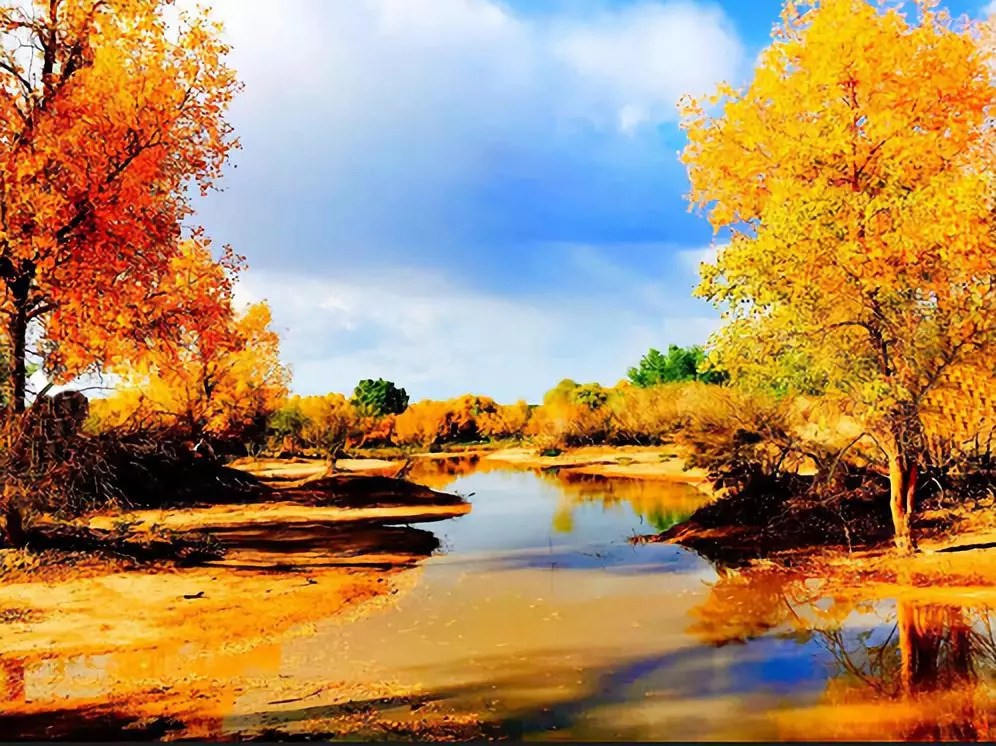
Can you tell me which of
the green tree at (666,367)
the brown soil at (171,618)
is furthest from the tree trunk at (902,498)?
the green tree at (666,367)

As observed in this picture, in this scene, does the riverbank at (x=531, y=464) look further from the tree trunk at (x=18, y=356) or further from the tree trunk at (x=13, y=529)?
the tree trunk at (x=18, y=356)

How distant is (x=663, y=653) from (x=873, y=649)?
110 inches

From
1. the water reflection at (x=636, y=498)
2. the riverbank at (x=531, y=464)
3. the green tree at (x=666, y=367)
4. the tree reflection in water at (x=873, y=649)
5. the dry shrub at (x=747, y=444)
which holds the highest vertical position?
the green tree at (x=666, y=367)

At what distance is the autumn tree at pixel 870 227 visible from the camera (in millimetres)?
14336

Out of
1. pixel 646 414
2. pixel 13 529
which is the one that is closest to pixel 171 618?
pixel 13 529

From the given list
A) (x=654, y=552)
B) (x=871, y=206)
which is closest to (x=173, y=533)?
(x=654, y=552)

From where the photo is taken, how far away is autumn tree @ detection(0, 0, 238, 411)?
15484 mm

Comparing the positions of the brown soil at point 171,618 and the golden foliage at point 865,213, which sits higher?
the golden foliage at point 865,213

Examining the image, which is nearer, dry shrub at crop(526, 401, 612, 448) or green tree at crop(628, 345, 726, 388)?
dry shrub at crop(526, 401, 612, 448)

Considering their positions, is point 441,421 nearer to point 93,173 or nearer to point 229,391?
point 229,391

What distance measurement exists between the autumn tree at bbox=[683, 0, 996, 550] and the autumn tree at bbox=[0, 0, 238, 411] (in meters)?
11.3

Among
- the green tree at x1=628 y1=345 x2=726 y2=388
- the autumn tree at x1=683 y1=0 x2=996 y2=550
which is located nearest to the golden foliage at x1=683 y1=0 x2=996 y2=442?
the autumn tree at x1=683 y1=0 x2=996 y2=550

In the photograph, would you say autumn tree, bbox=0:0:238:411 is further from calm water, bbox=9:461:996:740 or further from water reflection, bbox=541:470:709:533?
water reflection, bbox=541:470:709:533

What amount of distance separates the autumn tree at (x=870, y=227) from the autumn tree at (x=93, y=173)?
1130cm
